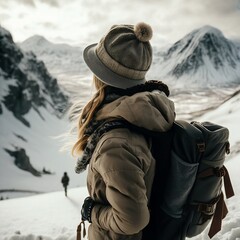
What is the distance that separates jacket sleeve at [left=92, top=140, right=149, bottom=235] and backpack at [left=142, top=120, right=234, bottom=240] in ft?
0.93

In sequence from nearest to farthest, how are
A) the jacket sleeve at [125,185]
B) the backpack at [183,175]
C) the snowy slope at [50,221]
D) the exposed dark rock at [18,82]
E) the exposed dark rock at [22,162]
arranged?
the jacket sleeve at [125,185]
the backpack at [183,175]
the snowy slope at [50,221]
the exposed dark rock at [22,162]
the exposed dark rock at [18,82]

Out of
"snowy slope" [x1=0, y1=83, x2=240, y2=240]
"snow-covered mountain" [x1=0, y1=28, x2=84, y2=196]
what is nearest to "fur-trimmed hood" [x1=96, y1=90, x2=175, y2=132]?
"snowy slope" [x1=0, y1=83, x2=240, y2=240]

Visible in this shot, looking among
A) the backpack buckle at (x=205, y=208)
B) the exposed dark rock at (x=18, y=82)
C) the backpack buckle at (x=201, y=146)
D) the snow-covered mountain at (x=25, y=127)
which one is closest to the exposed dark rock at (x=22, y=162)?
the snow-covered mountain at (x=25, y=127)

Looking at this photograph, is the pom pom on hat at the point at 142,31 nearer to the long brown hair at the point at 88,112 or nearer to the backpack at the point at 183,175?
the long brown hair at the point at 88,112

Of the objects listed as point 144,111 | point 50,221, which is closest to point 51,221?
point 50,221

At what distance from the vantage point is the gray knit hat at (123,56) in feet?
7.86

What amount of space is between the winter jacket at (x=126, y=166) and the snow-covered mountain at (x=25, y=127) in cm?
5475

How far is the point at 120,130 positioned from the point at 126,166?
0.26m

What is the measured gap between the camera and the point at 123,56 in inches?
94.0

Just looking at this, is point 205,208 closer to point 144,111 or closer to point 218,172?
point 218,172

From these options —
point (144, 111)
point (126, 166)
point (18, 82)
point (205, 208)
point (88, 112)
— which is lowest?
point (18, 82)

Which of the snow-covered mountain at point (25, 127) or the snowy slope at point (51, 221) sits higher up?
the snowy slope at point (51, 221)

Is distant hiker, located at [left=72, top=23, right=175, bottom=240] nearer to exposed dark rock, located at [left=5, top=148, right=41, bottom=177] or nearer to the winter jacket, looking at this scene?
the winter jacket

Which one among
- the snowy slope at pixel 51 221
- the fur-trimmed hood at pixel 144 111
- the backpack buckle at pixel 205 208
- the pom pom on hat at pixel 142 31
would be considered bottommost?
the snowy slope at pixel 51 221
